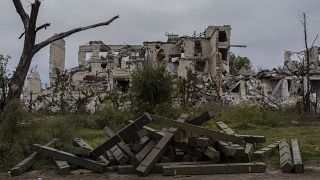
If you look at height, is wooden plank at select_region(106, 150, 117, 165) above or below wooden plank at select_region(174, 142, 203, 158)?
below

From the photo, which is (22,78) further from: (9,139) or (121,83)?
(121,83)

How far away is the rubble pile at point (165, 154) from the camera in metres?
7.81

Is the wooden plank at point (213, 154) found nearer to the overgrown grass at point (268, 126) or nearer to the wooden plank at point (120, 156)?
the wooden plank at point (120, 156)

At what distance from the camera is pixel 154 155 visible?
7.89 metres

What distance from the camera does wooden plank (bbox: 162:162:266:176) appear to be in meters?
7.66

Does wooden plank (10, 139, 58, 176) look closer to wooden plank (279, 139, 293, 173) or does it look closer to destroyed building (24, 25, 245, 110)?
wooden plank (279, 139, 293, 173)

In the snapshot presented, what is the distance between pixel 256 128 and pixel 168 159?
7.54 metres

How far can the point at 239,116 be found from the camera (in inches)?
646

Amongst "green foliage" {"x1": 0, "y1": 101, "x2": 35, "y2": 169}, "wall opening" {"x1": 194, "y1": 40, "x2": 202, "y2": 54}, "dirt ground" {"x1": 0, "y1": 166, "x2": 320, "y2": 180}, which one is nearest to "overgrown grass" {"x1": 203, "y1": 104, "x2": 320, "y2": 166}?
"dirt ground" {"x1": 0, "y1": 166, "x2": 320, "y2": 180}

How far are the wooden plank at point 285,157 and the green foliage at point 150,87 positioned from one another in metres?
6.87

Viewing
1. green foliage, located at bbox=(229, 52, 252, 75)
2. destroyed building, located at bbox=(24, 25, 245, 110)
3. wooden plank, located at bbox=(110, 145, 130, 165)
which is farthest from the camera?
green foliage, located at bbox=(229, 52, 252, 75)

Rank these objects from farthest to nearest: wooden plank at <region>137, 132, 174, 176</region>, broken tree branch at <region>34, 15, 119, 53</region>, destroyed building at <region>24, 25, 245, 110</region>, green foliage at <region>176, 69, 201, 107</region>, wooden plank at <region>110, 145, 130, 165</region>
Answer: destroyed building at <region>24, 25, 245, 110</region>
green foliage at <region>176, 69, 201, 107</region>
broken tree branch at <region>34, 15, 119, 53</region>
wooden plank at <region>110, 145, 130, 165</region>
wooden plank at <region>137, 132, 174, 176</region>

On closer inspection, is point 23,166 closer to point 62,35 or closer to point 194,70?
point 62,35

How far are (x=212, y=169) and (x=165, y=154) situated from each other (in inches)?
43.9
